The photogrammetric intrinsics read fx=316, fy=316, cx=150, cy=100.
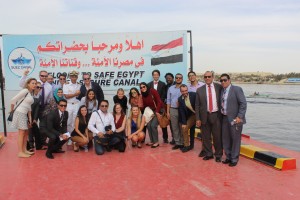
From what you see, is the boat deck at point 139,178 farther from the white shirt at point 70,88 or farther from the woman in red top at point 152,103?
the white shirt at point 70,88

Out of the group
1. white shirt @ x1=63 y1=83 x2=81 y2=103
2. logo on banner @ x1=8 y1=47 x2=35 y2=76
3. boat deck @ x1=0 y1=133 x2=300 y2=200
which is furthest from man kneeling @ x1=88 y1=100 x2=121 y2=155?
logo on banner @ x1=8 y1=47 x2=35 y2=76

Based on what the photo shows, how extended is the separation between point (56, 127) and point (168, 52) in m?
3.83

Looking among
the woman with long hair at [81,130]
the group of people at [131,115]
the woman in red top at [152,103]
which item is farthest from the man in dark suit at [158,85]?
the woman with long hair at [81,130]

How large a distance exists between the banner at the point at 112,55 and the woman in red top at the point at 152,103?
167 centimetres

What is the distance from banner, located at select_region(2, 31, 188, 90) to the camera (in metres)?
8.79

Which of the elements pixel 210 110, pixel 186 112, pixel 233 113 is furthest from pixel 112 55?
pixel 233 113

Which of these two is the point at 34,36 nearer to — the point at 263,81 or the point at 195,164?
the point at 195,164

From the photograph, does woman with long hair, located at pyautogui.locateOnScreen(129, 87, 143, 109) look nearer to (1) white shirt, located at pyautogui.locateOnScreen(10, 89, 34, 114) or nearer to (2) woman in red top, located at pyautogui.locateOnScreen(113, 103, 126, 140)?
(2) woman in red top, located at pyautogui.locateOnScreen(113, 103, 126, 140)

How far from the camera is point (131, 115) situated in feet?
24.4

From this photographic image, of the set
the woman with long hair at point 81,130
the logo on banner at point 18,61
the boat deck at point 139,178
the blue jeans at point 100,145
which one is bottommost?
the boat deck at point 139,178

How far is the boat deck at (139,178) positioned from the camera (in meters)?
4.34

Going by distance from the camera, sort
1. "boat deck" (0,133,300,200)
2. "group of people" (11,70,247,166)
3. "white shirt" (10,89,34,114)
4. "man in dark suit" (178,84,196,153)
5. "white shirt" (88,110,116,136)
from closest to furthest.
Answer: "boat deck" (0,133,300,200), "group of people" (11,70,247,166), "white shirt" (10,89,34,114), "man in dark suit" (178,84,196,153), "white shirt" (88,110,116,136)

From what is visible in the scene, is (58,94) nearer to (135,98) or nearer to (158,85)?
(135,98)

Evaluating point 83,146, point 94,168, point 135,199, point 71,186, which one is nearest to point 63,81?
point 83,146
